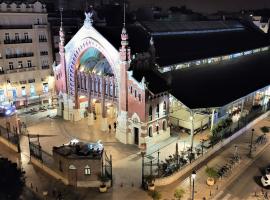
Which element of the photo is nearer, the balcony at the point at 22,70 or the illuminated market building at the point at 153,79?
the illuminated market building at the point at 153,79

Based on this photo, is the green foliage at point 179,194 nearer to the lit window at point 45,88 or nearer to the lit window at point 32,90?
the lit window at point 32,90

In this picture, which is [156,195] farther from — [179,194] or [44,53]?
[44,53]

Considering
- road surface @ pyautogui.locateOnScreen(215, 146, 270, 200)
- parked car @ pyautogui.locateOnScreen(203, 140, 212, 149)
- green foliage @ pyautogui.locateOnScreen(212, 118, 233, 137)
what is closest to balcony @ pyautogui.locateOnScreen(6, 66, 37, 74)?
green foliage @ pyautogui.locateOnScreen(212, 118, 233, 137)

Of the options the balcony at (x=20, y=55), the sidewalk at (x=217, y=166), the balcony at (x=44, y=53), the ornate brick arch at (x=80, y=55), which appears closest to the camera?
the sidewalk at (x=217, y=166)

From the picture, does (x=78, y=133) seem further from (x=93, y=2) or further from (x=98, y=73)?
(x=93, y=2)

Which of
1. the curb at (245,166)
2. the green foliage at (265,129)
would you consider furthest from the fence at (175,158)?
the curb at (245,166)

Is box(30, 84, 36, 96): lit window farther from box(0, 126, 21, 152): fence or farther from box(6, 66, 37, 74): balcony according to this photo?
box(0, 126, 21, 152): fence
